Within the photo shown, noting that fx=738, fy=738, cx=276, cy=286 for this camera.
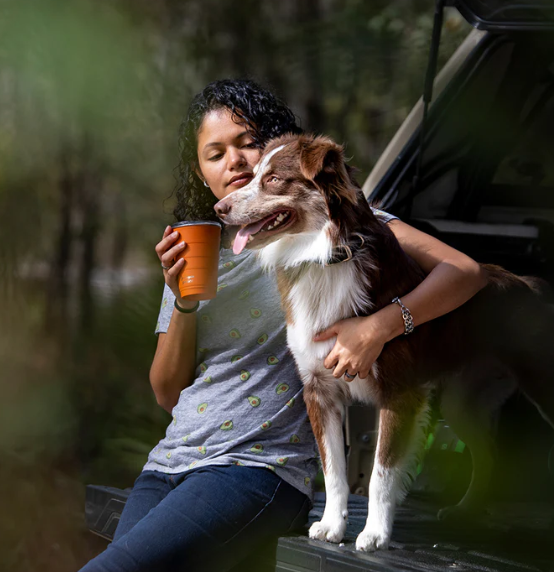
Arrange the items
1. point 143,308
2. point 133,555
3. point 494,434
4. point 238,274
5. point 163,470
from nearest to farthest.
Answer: point 133,555 → point 163,470 → point 238,274 → point 494,434 → point 143,308

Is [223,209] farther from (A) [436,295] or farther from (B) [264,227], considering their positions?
(A) [436,295]

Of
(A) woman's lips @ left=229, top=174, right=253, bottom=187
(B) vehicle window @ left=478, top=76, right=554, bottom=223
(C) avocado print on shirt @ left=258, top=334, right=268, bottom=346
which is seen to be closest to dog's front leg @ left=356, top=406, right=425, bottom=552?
(C) avocado print on shirt @ left=258, top=334, right=268, bottom=346

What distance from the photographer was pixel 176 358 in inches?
90.7

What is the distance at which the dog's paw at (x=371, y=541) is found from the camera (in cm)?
199

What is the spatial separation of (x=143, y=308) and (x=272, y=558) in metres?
3.32

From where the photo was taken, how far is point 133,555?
6.15 feet

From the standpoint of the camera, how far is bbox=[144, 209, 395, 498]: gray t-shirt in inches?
84.0

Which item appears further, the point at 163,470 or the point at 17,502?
the point at 17,502

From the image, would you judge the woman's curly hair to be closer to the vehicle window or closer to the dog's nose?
the dog's nose

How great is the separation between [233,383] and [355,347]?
421 mm

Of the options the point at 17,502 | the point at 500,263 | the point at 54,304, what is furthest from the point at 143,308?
the point at 500,263

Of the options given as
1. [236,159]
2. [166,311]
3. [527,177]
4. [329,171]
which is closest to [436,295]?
[329,171]

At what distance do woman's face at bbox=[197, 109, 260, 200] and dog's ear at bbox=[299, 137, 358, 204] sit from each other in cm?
31

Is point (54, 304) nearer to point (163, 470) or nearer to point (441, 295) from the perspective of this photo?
point (163, 470)
